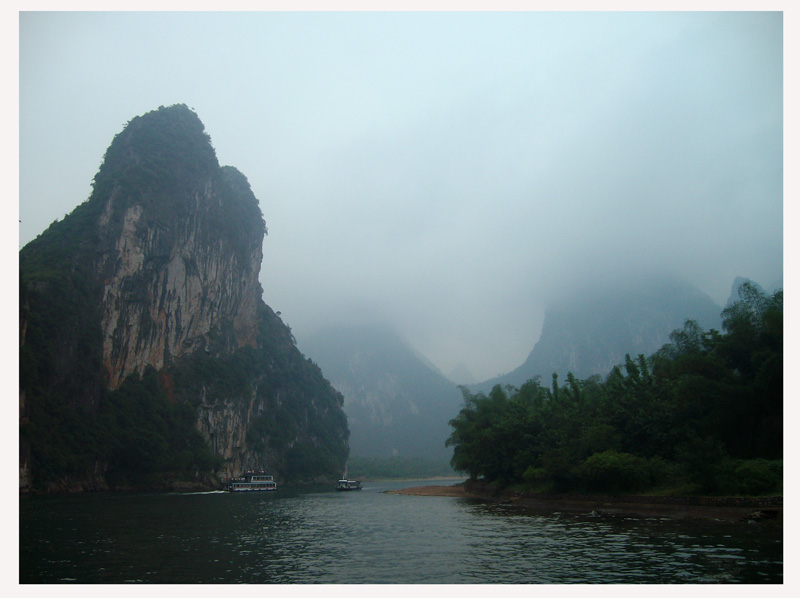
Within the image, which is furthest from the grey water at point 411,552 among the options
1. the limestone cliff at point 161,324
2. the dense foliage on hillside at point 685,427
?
the limestone cliff at point 161,324

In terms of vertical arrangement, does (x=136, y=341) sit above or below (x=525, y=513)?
above

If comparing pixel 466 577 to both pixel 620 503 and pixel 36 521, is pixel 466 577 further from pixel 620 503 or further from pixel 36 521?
pixel 36 521

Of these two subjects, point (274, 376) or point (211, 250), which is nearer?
point (211, 250)

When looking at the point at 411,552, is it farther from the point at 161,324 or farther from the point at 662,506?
the point at 161,324

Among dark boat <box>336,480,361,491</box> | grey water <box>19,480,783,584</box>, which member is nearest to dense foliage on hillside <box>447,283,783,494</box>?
grey water <box>19,480,783,584</box>

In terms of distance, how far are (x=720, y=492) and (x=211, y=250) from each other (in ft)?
290

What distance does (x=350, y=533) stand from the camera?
76.5 feet

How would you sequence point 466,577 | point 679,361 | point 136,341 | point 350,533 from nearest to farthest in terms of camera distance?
point 466,577 → point 350,533 → point 679,361 → point 136,341

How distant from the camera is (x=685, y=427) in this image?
31969 millimetres

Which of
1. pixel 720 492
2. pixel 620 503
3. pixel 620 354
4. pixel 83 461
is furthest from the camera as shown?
pixel 620 354

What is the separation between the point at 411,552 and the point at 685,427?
66.9ft

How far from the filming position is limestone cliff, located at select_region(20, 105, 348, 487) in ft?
230

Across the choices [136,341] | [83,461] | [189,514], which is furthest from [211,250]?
[189,514]

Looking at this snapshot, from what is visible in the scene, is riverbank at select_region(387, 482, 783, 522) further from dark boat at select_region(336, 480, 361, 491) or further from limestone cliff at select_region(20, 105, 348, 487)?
limestone cliff at select_region(20, 105, 348, 487)
